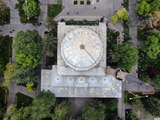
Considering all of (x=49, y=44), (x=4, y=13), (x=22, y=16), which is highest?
(x=4, y=13)

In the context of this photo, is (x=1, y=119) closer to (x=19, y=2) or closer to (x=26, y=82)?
(x=26, y=82)

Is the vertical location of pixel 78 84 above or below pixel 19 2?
below

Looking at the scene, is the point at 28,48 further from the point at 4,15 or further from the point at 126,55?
the point at 126,55

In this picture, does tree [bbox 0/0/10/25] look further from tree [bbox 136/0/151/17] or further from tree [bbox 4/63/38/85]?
tree [bbox 136/0/151/17]

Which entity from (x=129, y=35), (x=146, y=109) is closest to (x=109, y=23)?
(x=129, y=35)

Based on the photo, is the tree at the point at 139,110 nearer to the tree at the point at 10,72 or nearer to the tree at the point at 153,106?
the tree at the point at 153,106

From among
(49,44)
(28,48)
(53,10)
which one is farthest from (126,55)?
(28,48)

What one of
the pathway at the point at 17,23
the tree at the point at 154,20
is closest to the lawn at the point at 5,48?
the pathway at the point at 17,23

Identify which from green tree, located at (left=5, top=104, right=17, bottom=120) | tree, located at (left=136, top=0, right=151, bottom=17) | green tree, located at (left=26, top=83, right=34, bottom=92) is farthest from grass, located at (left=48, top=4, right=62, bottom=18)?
green tree, located at (left=5, top=104, right=17, bottom=120)
